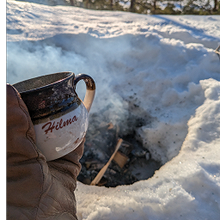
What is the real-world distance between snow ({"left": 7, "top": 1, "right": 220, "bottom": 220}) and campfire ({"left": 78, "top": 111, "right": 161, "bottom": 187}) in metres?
0.15

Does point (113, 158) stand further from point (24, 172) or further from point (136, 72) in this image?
point (24, 172)

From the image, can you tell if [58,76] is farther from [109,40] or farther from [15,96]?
[109,40]

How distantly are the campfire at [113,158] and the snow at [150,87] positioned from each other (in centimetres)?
15

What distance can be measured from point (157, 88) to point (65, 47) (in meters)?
1.88

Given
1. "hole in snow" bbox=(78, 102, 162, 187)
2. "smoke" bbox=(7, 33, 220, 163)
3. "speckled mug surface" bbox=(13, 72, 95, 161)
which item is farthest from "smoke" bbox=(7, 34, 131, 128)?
"speckled mug surface" bbox=(13, 72, 95, 161)

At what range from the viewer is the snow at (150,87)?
111 centimetres

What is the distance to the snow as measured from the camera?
1107 millimetres

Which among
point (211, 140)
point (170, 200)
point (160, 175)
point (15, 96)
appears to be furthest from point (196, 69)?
point (15, 96)

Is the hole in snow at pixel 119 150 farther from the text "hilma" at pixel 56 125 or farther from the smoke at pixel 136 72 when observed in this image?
the text "hilma" at pixel 56 125

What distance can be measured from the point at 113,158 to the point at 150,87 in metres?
1.25

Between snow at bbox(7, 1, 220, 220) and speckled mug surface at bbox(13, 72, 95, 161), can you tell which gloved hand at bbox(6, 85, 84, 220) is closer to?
speckled mug surface at bbox(13, 72, 95, 161)

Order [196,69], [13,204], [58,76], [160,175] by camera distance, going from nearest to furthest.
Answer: [13,204] → [58,76] → [160,175] → [196,69]

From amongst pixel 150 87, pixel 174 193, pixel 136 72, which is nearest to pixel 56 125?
pixel 174 193

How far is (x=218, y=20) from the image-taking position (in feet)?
14.0
